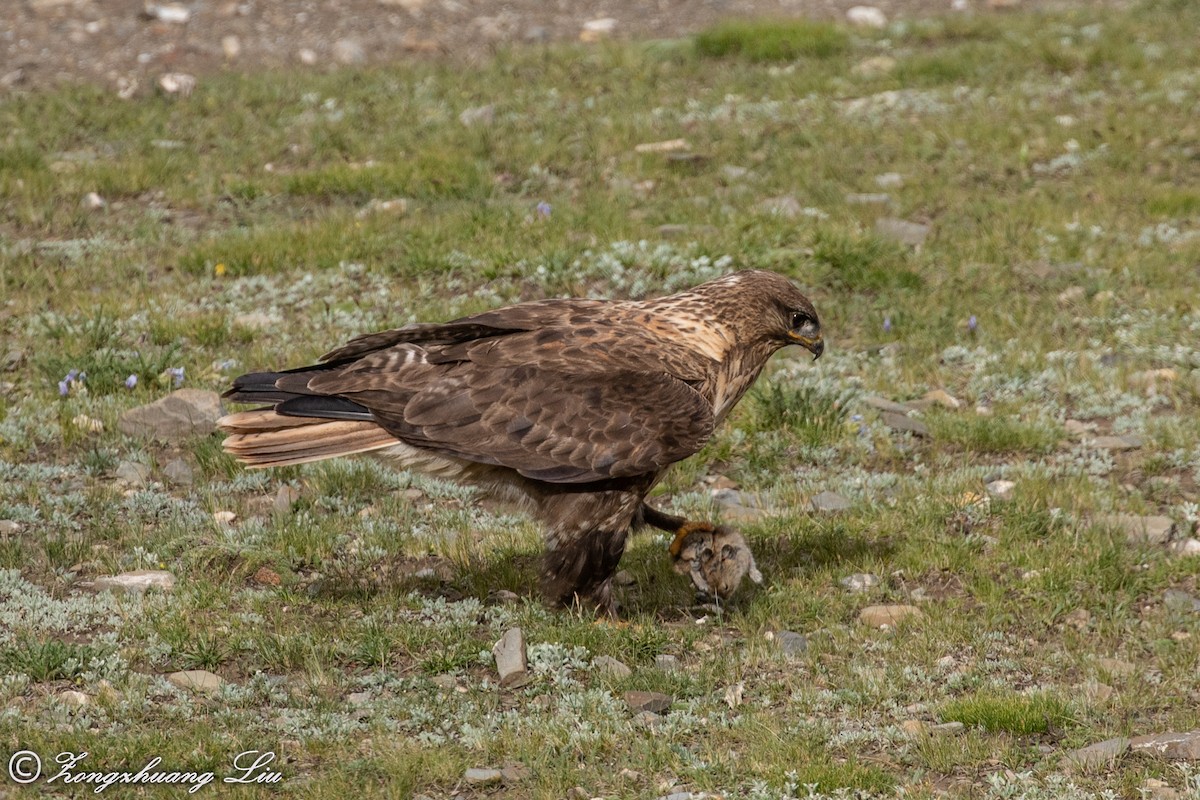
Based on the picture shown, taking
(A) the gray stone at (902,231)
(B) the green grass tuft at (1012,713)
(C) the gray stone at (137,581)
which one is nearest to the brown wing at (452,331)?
(C) the gray stone at (137,581)

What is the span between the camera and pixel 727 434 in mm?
10109

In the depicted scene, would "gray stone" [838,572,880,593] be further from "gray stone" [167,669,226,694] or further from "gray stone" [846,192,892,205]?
"gray stone" [846,192,892,205]

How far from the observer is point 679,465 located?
32.0 feet

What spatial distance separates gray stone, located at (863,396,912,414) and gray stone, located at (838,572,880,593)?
2228mm

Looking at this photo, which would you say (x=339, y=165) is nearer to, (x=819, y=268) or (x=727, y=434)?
(x=819, y=268)

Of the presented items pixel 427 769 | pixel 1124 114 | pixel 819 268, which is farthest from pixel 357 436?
pixel 1124 114

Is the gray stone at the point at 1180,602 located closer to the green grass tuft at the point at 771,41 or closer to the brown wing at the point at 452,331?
the brown wing at the point at 452,331

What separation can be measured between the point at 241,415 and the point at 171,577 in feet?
3.23

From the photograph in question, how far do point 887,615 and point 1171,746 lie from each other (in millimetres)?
1741

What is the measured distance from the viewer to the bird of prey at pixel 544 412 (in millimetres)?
7414

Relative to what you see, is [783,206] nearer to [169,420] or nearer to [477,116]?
[477,116]
